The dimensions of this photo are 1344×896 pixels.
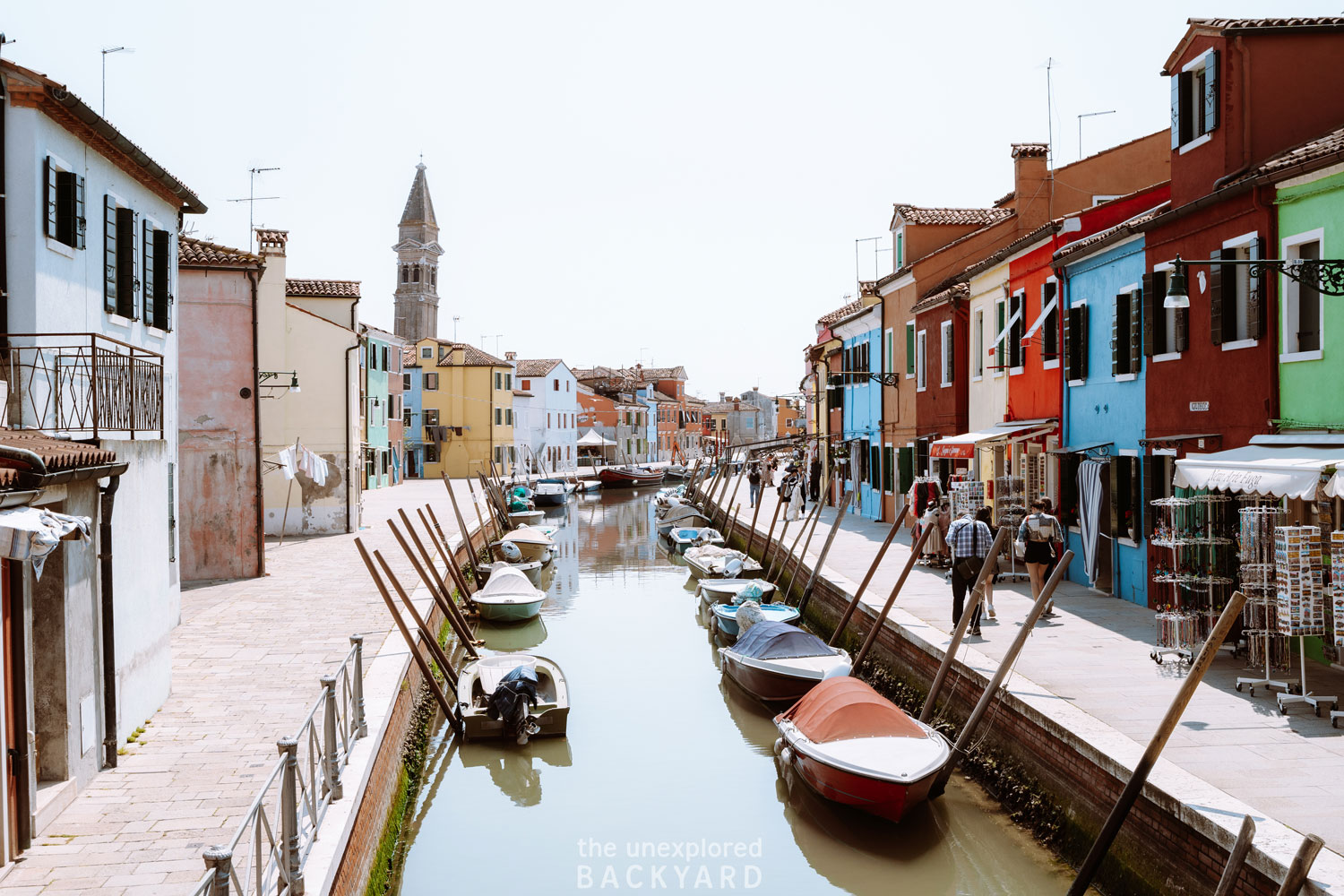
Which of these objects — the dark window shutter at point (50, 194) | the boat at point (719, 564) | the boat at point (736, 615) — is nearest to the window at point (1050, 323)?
the boat at point (736, 615)

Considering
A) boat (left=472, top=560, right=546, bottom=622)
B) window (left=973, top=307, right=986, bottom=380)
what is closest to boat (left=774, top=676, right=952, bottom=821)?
boat (left=472, top=560, right=546, bottom=622)

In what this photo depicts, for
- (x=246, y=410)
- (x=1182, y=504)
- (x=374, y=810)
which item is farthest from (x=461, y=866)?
(x=246, y=410)

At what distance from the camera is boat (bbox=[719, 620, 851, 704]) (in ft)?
46.2

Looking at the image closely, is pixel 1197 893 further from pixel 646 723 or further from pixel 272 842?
pixel 646 723

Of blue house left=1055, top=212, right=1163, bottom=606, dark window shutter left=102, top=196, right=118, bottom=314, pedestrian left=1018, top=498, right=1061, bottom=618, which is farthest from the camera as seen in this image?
blue house left=1055, top=212, right=1163, bottom=606

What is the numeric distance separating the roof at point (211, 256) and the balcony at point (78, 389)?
953 centimetres

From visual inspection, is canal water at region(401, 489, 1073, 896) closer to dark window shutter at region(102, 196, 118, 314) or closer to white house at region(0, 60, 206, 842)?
white house at region(0, 60, 206, 842)

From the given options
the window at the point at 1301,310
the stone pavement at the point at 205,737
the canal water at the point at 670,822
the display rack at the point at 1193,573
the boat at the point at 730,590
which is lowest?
the canal water at the point at 670,822

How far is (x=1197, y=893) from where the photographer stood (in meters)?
7.00

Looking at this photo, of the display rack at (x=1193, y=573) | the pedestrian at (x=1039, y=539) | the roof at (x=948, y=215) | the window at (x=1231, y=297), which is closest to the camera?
the display rack at (x=1193, y=573)

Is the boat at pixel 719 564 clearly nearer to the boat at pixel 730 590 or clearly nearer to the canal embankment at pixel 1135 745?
the boat at pixel 730 590

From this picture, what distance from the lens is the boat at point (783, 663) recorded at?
A: 14.1 metres

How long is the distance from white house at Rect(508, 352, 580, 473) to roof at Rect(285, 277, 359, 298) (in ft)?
107

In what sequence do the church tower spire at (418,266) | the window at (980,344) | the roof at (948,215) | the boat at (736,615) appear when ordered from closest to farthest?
the boat at (736,615) < the window at (980,344) < the roof at (948,215) < the church tower spire at (418,266)
